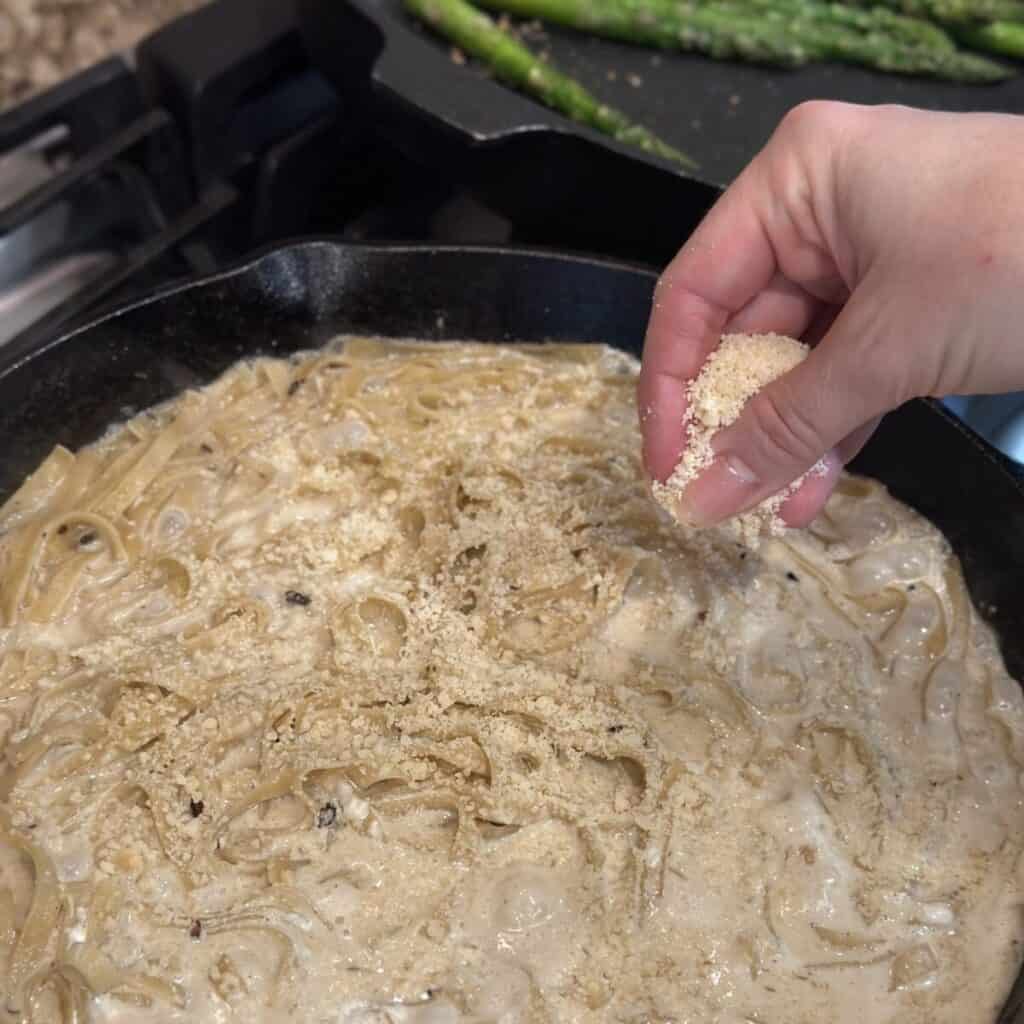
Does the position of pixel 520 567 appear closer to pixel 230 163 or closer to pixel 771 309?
pixel 771 309

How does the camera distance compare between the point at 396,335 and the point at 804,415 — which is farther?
the point at 396,335

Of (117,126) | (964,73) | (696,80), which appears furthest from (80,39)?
(964,73)

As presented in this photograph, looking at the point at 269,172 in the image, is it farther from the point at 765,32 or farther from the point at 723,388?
the point at 723,388

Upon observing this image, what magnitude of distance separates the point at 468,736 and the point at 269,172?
178cm

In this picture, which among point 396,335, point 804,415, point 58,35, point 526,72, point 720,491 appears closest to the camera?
point 804,415

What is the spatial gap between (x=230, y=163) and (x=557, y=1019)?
2.40 m

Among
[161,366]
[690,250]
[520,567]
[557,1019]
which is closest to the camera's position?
[557,1019]

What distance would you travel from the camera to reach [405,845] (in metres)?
1.95

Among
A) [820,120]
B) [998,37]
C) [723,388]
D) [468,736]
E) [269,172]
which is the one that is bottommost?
[468,736]

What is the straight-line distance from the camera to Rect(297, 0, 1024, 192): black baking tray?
2672mm

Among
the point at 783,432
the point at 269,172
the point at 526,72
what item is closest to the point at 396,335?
the point at 269,172

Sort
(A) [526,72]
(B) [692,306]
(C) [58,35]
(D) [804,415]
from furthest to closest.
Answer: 1. (C) [58,35]
2. (A) [526,72]
3. (B) [692,306]
4. (D) [804,415]

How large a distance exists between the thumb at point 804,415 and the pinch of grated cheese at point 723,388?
29 millimetres

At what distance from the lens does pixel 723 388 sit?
1942 mm
